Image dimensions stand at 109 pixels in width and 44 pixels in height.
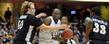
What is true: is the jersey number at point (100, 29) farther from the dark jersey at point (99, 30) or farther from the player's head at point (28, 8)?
the player's head at point (28, 8)

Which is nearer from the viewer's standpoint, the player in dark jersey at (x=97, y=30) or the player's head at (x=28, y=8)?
the player's head at (x=28, y=8)

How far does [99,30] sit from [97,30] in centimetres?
4

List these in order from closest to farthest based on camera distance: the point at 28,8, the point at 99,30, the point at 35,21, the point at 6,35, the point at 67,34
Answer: the point at 35,21 < the point at 28,8 < the point at 99,30 < the point at 67,34 < the point at 6,35

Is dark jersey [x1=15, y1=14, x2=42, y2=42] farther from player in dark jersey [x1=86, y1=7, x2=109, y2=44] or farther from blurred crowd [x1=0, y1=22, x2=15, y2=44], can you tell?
blurred crowd [x1=0, y1=22, x2=15, y2=44]

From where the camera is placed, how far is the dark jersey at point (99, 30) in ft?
26.8

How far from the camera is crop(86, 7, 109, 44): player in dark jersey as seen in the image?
8156mm

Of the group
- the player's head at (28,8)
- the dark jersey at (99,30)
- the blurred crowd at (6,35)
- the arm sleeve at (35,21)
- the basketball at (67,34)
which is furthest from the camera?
the blurred crowd at (6,35)

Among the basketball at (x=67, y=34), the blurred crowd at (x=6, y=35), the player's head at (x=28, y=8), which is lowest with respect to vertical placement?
the blurred crowd at (x=6, y=35)

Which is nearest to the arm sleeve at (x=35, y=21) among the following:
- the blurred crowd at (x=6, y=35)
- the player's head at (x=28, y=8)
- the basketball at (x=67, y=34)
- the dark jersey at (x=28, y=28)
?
the dark jersey at (x=28, y=28)

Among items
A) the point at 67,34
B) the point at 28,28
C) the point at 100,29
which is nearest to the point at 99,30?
the point at 100,29

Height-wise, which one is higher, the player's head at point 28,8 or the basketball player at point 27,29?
the player's head at point 28,8

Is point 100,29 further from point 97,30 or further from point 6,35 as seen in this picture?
point 6,35

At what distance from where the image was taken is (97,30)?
8164mm

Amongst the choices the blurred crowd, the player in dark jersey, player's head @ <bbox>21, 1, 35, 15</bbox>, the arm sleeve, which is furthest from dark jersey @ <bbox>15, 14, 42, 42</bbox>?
the blurred crowd
